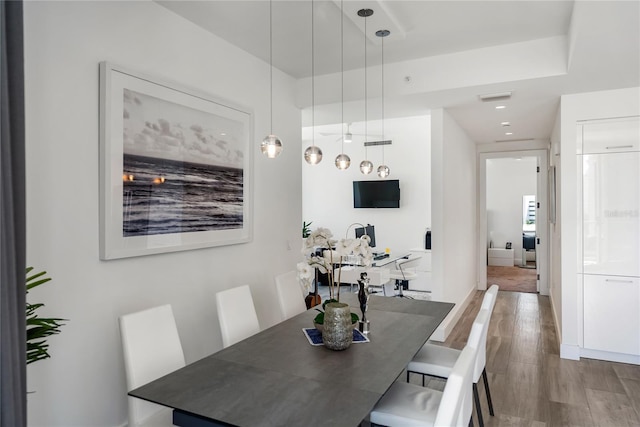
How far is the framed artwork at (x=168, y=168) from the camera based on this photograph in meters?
2.56

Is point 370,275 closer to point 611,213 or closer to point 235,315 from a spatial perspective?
point 611,213

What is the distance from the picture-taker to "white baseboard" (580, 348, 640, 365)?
154 inches

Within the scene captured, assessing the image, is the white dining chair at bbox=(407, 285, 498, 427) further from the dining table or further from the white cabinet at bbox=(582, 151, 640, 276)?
the white cabinet at bbox=(582, 151, 640, 276)

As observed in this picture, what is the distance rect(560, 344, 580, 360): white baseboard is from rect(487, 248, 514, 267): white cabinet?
22.8 feet

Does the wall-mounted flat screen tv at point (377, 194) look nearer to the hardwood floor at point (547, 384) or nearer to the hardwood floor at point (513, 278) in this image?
the hardwood floor at point (513, 278)

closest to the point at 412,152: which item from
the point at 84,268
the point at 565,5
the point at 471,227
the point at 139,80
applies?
the point at 471,227

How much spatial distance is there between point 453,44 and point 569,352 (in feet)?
10.4

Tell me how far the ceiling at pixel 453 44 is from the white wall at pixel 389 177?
2.93 metres

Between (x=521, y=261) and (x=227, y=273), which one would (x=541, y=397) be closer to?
(x=227, y=273)

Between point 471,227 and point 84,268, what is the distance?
6114 millimetres

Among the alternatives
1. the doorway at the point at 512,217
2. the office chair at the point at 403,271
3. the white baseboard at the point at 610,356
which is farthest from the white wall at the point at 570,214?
the doorway at the point at 512,217

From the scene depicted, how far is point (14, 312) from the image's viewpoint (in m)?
1.59

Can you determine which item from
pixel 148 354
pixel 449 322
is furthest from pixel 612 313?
pixel 148 354

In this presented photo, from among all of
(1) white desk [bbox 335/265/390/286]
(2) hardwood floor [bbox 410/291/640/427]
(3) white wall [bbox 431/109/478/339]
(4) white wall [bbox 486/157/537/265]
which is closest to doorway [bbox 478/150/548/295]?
(4) white wall [bbox 486/157/537/265]
